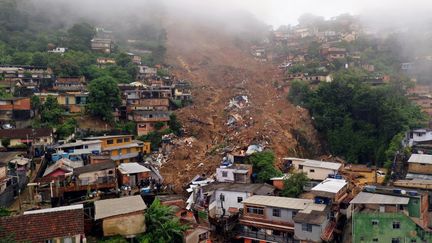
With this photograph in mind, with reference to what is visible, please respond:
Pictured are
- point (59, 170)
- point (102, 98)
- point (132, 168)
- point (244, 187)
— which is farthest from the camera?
point (102, 98)

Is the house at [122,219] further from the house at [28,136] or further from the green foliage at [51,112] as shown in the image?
the green foliage at [51,112]

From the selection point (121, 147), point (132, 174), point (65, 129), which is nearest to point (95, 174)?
point (132, 174)

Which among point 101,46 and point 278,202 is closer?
point 278,202

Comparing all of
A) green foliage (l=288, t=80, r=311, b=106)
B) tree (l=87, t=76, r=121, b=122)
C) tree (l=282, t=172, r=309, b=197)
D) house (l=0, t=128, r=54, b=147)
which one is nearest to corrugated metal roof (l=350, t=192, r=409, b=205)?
tree (l=282, t=172, r=309, b=197)

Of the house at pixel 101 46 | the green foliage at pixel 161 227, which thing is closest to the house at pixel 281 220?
the green foliage at pixel 161 227

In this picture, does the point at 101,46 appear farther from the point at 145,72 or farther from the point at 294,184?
the point at 294,184

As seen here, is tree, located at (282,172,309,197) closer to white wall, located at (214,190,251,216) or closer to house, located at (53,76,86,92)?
white wall, located at (214,190,251,216)

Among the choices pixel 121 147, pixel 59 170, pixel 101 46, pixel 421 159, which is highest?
pixel 101 46

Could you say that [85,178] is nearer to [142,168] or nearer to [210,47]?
[142,168]

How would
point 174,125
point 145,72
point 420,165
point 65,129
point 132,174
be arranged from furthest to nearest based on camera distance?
point 145,72 → point 174,125 → point 65,129 → point 420,165 → point 132,174
